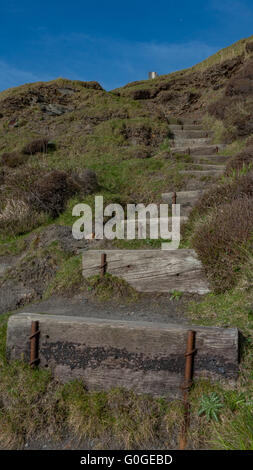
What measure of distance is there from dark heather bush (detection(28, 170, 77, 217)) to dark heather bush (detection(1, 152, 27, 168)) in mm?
3239

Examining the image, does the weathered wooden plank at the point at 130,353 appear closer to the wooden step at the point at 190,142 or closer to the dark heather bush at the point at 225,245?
the dark heather bush at the point at 225,245

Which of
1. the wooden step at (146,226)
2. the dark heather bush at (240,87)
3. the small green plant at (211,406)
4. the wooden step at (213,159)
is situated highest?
the dark heather bush at (240,87)

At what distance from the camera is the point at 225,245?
3.38m

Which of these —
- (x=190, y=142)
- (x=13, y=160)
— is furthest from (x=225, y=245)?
(x=190, y=142)

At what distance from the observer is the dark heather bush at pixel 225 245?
327cm

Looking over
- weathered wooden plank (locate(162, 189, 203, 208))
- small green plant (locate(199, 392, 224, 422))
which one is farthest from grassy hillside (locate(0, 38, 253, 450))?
weathered wooden plank (locate(162, 189, 203, 208))

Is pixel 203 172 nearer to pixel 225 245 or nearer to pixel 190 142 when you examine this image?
pixel 225 245

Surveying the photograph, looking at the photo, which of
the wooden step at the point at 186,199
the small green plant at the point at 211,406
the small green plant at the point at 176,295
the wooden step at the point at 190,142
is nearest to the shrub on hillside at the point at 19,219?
the wooden step at the point at 186,199

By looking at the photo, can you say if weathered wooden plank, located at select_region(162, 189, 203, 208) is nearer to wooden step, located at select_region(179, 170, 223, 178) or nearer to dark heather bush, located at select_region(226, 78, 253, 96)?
wooden step, located at select_region(179, 170, 223, 178)

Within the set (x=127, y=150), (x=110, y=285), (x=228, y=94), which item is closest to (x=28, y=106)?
(x=127, y=150)

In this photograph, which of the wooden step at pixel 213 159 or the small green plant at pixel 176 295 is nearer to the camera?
the small green plant at pixel 176 295

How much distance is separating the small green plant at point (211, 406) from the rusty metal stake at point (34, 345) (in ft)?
4.33

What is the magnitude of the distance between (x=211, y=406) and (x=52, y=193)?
5754 millimetres
